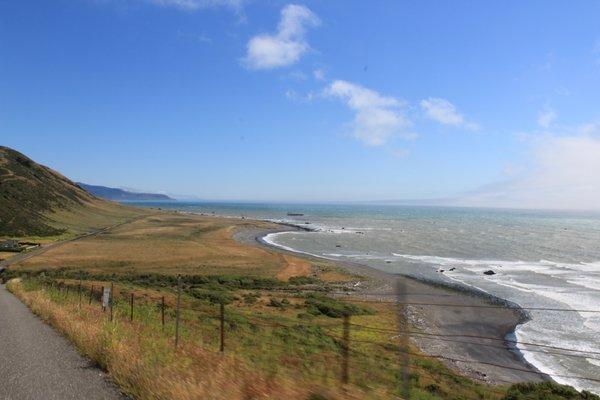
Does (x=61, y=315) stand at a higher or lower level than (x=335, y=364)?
higher

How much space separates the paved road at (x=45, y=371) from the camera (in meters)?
7.67

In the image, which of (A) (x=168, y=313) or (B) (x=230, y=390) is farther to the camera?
(A) (x=168, y=313)

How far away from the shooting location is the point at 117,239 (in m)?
83.9

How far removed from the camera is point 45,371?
9016mm

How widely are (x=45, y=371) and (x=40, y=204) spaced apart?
4591 inches

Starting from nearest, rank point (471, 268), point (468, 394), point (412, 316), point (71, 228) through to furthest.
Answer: point (468, 394) → point (412, 316) → point (471, 268) → point (71, 228)

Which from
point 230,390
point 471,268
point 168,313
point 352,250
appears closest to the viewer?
point 230,390

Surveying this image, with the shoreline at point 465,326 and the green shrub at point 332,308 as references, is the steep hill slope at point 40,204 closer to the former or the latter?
the green shrub at point 332,308

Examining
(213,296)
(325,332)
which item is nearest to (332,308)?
(325,332)

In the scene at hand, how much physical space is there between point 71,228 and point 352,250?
6179cm

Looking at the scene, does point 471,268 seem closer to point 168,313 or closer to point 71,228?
point 168,313

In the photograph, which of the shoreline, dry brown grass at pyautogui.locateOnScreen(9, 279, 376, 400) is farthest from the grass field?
the shoreline

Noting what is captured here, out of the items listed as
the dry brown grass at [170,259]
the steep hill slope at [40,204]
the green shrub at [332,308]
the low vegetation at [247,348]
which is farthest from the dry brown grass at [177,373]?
the steep hill slope at [40,204]

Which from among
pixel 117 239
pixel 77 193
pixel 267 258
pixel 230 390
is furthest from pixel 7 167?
pixel 230 390
